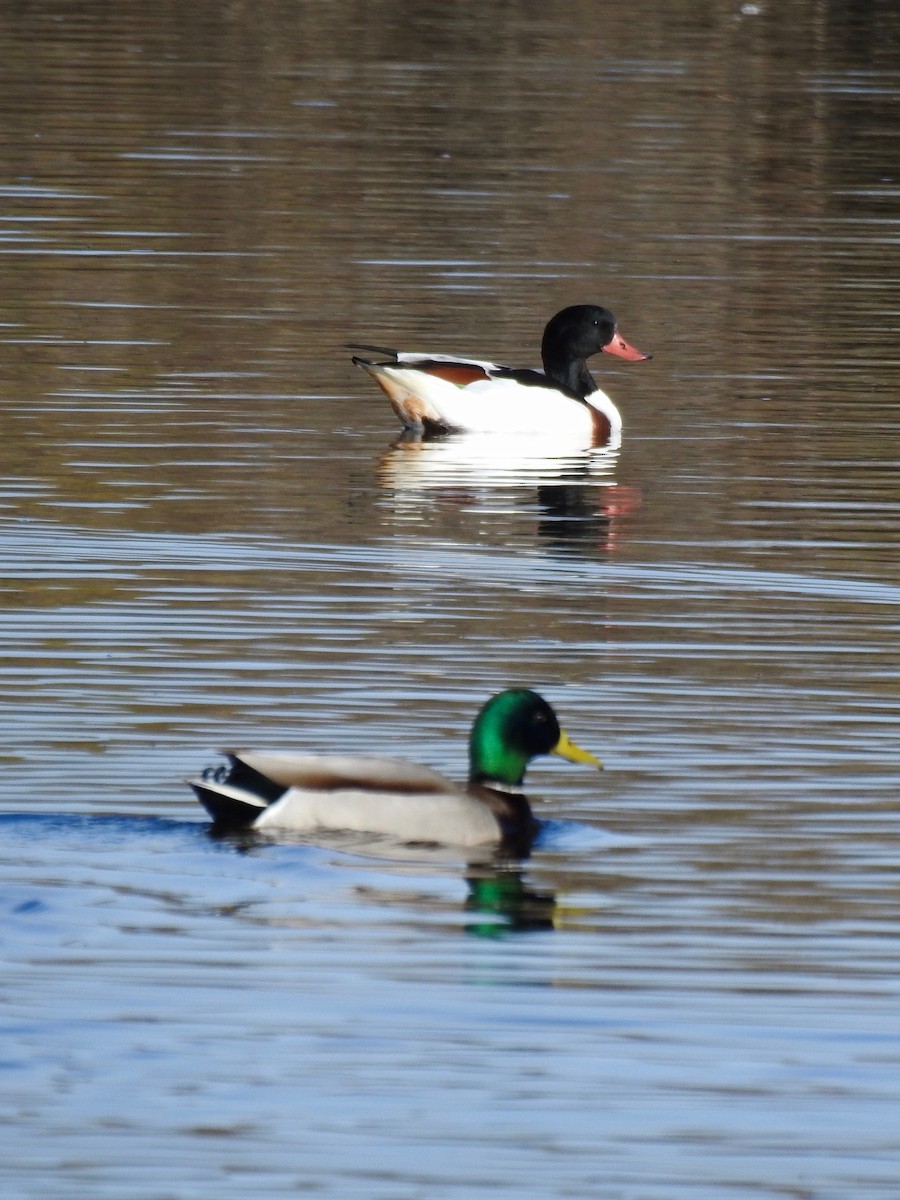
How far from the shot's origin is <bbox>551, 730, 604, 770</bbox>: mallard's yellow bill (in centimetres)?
843

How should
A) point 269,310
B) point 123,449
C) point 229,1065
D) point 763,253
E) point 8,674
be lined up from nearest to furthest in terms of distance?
point 229,1065
point 8,674
point 123,449
point 269,310
point 763,253

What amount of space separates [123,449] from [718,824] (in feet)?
23.1

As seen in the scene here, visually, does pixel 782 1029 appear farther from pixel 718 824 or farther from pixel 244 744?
pixel 244 744

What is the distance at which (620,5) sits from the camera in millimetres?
45594

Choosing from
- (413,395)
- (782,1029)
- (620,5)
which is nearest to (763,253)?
(413,395)

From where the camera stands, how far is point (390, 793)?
791 cm

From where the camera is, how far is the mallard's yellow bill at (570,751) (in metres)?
8.43

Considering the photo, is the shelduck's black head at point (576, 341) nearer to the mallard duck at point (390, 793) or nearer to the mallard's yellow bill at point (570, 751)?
the mallard's yellow bill at point (570, 751)

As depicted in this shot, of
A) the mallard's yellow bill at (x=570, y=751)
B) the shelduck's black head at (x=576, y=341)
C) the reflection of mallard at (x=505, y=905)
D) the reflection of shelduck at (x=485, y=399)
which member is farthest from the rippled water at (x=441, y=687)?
the shelduck's black head at (x=576, y=341)

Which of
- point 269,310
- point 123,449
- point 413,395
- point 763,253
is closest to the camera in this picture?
point 123,449

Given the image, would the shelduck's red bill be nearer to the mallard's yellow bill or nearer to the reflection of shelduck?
the reflection of shelduck

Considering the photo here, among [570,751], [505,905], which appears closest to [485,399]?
[570,751]

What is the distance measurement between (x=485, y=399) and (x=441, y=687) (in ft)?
22.1

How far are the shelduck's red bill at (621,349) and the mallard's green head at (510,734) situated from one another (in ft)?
30.2
